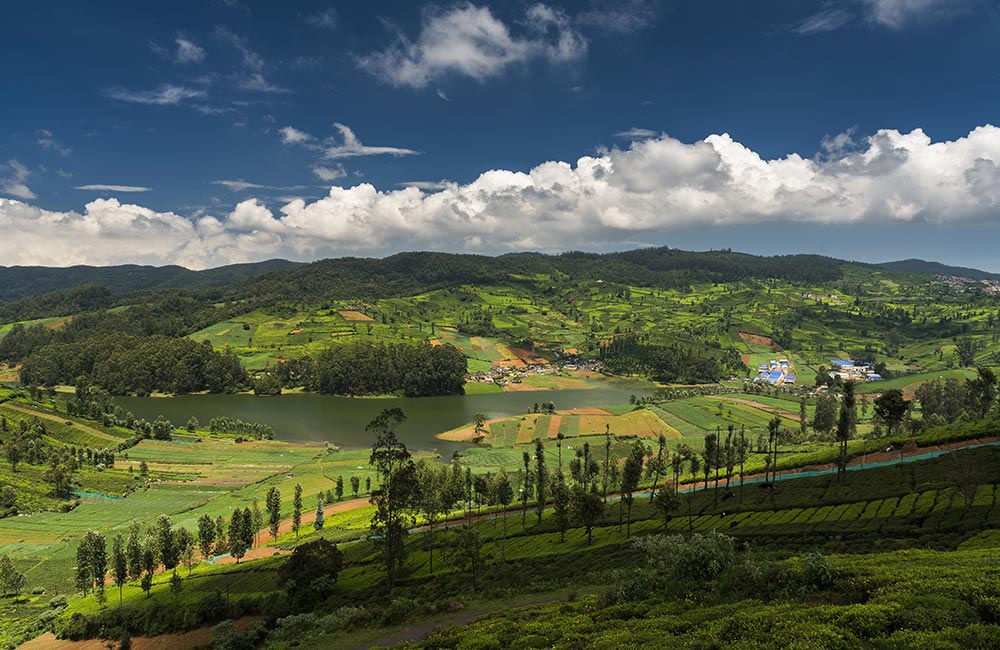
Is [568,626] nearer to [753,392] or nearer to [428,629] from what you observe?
[428,629]

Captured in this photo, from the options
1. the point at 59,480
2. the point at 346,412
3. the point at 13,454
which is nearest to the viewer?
the point at 59,480

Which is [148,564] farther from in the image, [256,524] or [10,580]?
[10,580]

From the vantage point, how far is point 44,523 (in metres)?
93.2

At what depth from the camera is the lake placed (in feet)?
483

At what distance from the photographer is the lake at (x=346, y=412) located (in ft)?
483

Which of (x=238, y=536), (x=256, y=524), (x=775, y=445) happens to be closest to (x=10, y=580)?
(x=238, y=536)

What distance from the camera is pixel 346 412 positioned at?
581 feet

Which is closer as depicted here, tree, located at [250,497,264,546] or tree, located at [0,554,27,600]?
tree, located at [0,554,27,600]

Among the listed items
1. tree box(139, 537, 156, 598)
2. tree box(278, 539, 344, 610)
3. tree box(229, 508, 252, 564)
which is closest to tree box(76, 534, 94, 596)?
tree box(139, 537, 156, 598)

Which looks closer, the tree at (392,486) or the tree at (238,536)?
the tree at (392,486)

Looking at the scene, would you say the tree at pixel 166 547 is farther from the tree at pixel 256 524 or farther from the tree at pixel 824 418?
the tree at pixel 824 418

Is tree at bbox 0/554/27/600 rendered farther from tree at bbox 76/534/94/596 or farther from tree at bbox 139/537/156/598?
tree at bbox 139/537/156/598

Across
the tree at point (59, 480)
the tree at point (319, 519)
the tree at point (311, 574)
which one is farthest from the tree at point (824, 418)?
the tree at point (59, 480)

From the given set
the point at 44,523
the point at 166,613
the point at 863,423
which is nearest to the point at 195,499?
the point at 44,523
